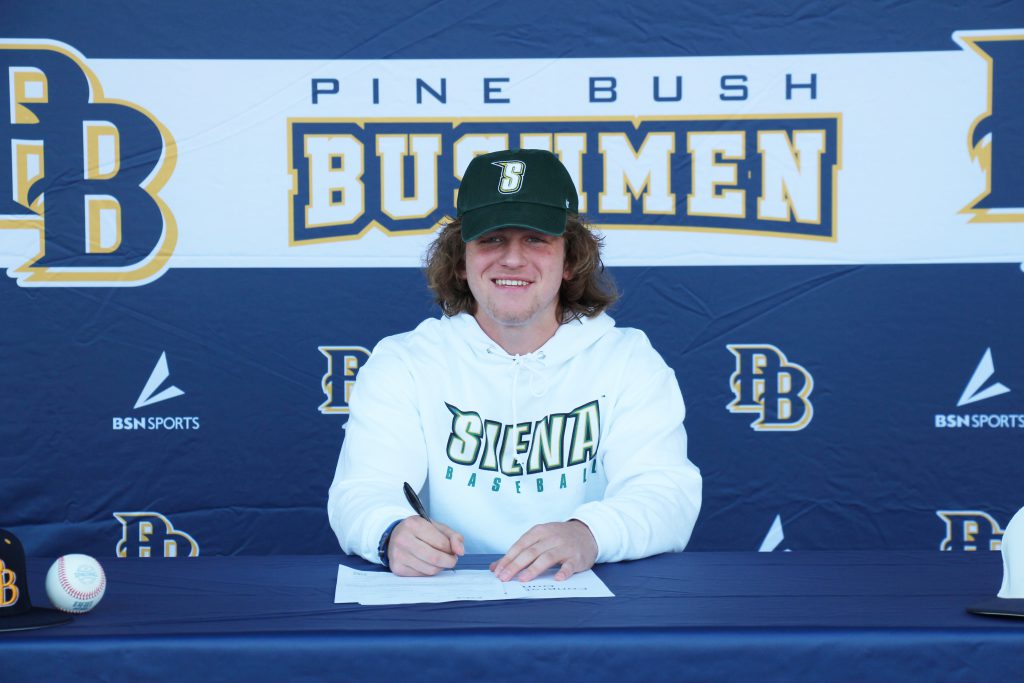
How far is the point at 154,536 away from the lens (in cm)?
241

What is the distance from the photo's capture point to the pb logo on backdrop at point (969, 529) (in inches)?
93.7

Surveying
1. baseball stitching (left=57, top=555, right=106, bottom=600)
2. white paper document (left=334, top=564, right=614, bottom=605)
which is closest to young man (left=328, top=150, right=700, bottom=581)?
white paper document (left=334, top=564, right=614, bottom=605)

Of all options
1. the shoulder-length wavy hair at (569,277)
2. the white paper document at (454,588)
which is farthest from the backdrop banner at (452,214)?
the white paper document at (454,588)

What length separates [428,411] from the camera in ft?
5.68

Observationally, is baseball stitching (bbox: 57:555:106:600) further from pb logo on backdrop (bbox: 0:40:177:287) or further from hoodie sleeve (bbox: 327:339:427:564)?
pb logo on backdrop (bbox: 0:40:177:287)

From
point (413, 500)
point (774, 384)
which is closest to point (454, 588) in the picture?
point (413, 500)

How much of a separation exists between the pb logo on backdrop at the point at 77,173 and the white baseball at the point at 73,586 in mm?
1429

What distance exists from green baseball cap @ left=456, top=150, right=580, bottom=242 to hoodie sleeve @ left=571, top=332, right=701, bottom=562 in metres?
0.31

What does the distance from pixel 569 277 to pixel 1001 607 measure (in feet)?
3.32

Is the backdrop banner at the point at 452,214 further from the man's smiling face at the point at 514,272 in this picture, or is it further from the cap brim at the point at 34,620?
the cap brim at the point at 34,620

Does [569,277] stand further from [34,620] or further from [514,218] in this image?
[34,620]

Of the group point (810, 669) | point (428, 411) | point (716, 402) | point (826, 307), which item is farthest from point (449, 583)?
point (826, 307)

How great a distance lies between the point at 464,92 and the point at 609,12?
0.39 m

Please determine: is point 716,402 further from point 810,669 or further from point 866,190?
point 810,669
